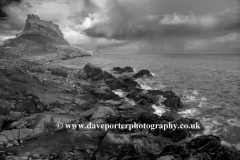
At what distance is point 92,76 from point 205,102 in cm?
2404

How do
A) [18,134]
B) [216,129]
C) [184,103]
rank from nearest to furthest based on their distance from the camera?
[18,134]
[216,129]
[184,103]

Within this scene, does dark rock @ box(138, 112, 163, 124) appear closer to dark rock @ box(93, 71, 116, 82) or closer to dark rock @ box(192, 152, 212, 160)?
dark rock @ box(192, 152, 212, 160)

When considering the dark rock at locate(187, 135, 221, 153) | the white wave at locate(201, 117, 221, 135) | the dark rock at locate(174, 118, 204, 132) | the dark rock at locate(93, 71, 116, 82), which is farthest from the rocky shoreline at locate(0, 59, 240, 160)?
the dark rock at locate(93, 71, 116, 82)

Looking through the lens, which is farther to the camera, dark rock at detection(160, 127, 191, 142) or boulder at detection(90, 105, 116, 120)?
boulder at detection(90, 105, 116, 120)

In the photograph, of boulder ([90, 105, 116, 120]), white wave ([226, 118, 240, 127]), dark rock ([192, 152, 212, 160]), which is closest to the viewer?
dark rock ([192, 152, 212, 160])

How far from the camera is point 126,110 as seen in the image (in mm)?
19000

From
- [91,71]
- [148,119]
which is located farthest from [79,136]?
[91,71]

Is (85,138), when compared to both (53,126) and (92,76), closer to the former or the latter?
(53,126)

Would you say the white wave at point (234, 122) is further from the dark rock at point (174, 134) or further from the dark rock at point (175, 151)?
the dark rock at point (175, 151)

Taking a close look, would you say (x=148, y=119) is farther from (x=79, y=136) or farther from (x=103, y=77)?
(x=103, y=77)

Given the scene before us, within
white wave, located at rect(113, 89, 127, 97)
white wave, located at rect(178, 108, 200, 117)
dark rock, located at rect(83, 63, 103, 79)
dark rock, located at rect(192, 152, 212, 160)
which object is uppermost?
dark rock, located at rect(83, 63, 103, 79)

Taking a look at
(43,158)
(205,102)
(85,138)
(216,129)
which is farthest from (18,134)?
(205,102)

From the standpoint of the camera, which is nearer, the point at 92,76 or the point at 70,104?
the point at 70,104

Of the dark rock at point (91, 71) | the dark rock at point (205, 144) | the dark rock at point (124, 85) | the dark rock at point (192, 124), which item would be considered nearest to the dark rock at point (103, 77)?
the dark rock at point (91, 71)
